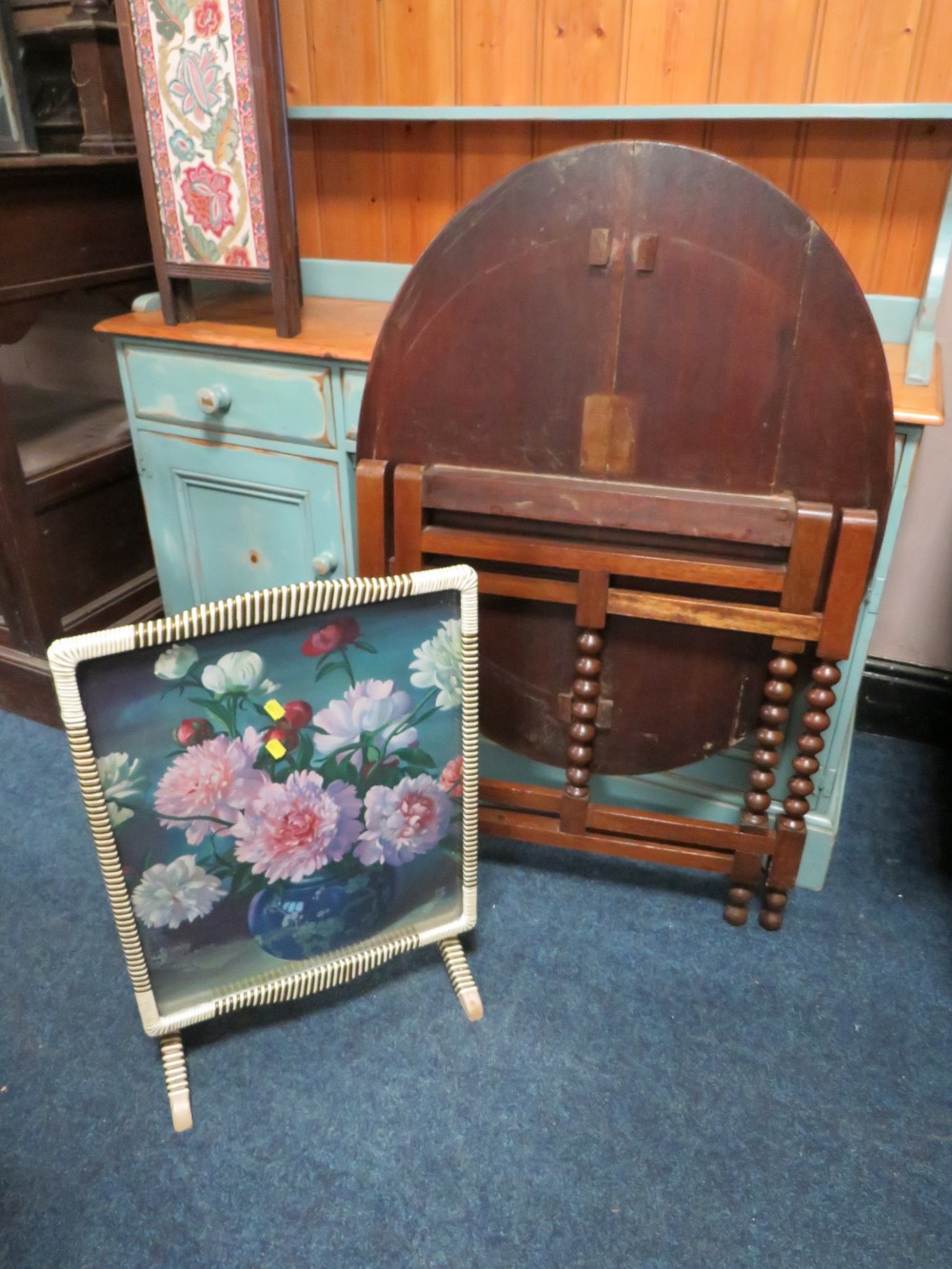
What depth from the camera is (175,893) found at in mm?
1141

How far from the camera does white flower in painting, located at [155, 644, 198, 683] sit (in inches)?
40.5

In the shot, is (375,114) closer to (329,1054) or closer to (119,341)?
(119,341)

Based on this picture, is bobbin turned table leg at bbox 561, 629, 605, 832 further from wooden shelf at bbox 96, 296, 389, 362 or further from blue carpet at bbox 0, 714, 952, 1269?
wooden shelf at bbox 96, 296, 389, 362

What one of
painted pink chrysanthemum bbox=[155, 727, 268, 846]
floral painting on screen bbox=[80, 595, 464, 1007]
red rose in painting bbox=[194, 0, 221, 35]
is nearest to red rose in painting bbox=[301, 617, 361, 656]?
floral painting on screen bbox=[80, 595, 464, 1007]

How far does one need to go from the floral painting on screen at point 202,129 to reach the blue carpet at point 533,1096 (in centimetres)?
111

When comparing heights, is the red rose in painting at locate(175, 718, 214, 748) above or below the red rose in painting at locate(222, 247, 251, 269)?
below

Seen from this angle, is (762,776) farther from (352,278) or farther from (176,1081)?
(352,278)

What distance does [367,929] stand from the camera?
1300 mm

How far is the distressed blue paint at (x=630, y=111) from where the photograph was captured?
130 cm

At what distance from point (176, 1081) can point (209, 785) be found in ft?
1.43

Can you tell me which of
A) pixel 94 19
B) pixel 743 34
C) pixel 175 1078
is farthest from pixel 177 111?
pixel 175 1078

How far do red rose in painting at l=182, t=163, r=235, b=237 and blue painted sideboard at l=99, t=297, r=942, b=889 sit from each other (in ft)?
0.54

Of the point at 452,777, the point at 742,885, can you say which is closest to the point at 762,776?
the point at 742,885

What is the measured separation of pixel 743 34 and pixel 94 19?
46.5 inches
